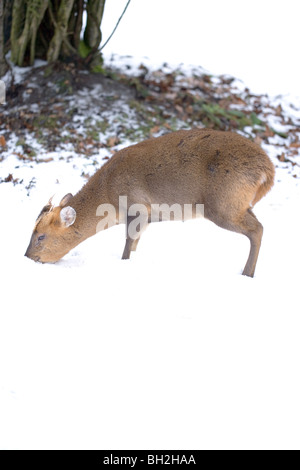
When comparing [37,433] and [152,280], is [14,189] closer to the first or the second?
[152,280]

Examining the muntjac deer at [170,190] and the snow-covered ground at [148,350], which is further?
the muntjac deer at [170,190]

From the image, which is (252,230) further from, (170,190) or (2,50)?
(2,50)

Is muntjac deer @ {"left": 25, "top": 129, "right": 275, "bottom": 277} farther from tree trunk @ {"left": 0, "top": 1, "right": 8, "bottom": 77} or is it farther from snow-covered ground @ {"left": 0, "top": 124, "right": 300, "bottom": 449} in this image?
tree trunk @ {"left": 0, "top": 1, "right": 8, "bottom": 77}

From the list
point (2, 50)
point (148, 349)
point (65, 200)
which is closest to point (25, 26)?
point (2, 50)

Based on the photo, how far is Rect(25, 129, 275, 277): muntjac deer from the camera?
5.13 metres

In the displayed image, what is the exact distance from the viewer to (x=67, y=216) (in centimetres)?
557

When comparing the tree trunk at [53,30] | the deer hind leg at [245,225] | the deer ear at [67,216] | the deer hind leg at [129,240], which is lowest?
the deer hind leg at [129,240]

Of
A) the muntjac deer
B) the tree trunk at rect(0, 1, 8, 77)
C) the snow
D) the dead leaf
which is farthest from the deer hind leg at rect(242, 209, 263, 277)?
the tree trunk at rect(0, 1, 8, 77)

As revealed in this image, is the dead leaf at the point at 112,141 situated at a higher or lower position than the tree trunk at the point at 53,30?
lower

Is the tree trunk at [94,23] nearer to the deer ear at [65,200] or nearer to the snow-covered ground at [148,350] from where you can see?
the deer ear at [65,200]

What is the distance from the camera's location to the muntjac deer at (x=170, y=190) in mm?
5129

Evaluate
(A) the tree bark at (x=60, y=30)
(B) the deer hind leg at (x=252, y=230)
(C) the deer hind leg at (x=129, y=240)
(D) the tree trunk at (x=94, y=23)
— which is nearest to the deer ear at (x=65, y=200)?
(C) the deer hind leg at (x=129, y=240)

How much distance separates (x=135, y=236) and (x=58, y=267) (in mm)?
840

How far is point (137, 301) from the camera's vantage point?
4520 millimetres
